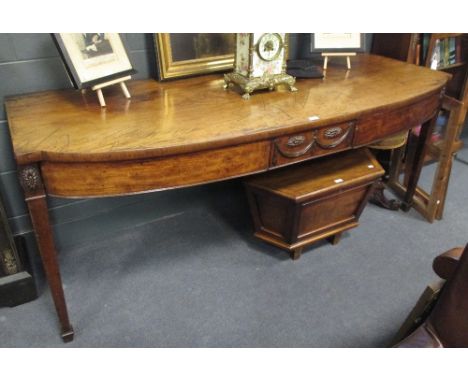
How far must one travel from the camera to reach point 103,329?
156cm

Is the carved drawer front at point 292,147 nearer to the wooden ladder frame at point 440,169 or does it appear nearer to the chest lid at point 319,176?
the chest lid at point 319,176

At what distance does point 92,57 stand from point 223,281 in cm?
106

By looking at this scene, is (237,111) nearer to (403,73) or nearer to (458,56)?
(403,73)

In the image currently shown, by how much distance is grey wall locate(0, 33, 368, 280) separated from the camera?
4.77ft

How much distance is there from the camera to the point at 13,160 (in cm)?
163

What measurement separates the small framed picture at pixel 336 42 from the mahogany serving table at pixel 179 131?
170 mm

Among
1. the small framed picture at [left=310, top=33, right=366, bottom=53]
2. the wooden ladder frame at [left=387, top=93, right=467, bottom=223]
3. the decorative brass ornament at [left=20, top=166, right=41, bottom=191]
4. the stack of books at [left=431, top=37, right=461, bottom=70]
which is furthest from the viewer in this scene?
the stack of books at [left=431, top=37, right=461, bottom=70]

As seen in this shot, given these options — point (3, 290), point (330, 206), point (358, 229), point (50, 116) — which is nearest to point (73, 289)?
point (3, 290)

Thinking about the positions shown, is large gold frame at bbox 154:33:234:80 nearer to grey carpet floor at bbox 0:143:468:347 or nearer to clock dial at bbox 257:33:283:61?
clock dial at bbox 257:33:283:61

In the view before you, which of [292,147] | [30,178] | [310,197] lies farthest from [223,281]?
[30,178]

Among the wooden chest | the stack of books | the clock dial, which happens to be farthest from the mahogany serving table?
the stack of books

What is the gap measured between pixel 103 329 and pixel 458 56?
2383mm

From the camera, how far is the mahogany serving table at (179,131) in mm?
1126

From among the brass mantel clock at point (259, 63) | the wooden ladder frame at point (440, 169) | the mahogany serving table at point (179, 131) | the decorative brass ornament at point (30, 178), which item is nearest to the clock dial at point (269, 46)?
the brass mantel clock at point (259, 63)
